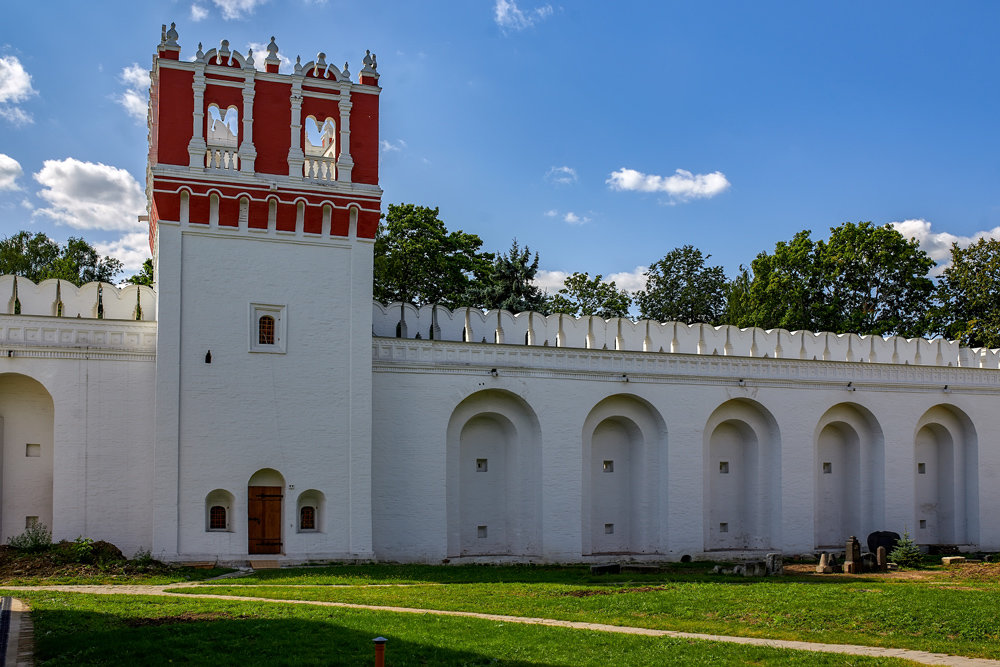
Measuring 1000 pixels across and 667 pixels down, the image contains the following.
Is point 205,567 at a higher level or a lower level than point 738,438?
lower

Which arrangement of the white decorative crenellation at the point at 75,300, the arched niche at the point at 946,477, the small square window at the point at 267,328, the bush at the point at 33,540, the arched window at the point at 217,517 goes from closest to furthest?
the bush at the point at 33,540 < the white decorative crenellation at the point at 75,300 < the arched window at the point at 217,517 < the small square window at the point at 267,328 < the arched niche at the point at 946,477

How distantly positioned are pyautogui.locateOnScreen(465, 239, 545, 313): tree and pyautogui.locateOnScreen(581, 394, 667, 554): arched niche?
40.4 feet

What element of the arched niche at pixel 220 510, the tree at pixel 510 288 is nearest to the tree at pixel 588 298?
the tree at pixel 510 288

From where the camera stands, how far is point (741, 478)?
2589cm

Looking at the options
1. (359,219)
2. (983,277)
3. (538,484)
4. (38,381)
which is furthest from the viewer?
(983,277)

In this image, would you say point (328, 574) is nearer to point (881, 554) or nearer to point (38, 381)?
point (38, 381)

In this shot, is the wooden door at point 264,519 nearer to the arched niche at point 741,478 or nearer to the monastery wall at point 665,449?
the monastery wall at point 665,449

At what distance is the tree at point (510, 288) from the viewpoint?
1421 inches

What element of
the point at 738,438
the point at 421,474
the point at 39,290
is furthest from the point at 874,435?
the point at 39,290

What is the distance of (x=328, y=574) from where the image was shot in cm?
1756

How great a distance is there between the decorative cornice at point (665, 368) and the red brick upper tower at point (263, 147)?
3197mm

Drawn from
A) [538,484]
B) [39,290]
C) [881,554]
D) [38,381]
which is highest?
[39,290]

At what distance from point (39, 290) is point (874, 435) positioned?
22.1 meters

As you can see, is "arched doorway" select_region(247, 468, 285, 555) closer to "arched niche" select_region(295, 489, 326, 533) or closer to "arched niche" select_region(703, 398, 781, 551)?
"arched niche" select_region(295, 489, 326, 533)
